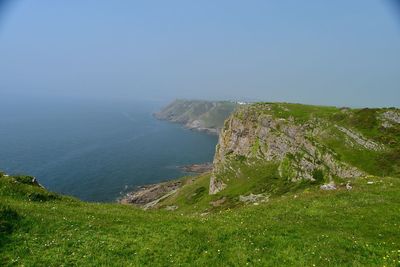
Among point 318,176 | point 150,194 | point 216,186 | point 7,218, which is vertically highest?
point 7,218

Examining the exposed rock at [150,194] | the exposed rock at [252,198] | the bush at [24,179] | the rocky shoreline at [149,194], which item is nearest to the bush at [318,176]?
the exposed rock at [252,198]

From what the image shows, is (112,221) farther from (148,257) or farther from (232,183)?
(232,183)

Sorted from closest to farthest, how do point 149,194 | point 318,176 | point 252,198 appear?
point 318,176
point 252,198
point 149,194

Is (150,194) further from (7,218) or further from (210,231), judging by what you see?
(7,218)

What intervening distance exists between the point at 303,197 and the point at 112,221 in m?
18.8

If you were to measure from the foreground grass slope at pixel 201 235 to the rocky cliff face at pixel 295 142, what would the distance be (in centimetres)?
4356

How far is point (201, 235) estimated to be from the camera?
2559 centimetres

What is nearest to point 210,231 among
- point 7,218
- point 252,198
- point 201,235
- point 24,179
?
point 201,235

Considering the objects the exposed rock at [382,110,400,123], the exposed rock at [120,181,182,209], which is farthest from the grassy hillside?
the exposed rock at [120,181,182,209]

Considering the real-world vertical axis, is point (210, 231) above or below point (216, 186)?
above

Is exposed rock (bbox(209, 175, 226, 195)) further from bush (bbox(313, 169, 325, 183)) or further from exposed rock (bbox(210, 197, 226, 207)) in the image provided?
bush (bbox(313, 169, 325, 183))

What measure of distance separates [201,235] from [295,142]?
79.1 m

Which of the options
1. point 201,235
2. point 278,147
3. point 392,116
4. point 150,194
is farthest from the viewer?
point 150,194

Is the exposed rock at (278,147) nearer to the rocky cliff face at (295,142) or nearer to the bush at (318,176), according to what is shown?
the rocky cliff face at (295,142)
